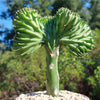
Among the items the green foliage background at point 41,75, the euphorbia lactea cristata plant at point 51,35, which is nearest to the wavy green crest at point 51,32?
the euphorbia lactea cristata plant at point 51,35

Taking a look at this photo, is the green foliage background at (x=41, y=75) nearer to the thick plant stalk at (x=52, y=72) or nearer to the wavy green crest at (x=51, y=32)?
the thick plant stalk at (x=52, y=72)

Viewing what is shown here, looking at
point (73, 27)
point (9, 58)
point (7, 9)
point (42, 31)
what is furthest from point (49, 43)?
point (9, 58)

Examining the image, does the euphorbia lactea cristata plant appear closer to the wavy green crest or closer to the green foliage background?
the wavy green crest

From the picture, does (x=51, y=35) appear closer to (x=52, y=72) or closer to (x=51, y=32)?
(x=51, y=32)

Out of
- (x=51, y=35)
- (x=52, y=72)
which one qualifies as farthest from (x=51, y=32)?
(x=52, y=72)

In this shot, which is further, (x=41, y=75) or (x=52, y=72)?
(x=41, y=75)

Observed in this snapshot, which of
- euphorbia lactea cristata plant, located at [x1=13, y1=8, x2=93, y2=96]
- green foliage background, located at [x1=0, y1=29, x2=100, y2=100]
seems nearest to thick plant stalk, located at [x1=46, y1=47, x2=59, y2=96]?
euphorbia lactea cristata plant, located at [x1=13, y1=8, x2=93, y2=96]
